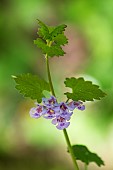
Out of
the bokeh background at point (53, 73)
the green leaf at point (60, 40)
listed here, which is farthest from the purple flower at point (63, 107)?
the bokeh background at point (53, 73)

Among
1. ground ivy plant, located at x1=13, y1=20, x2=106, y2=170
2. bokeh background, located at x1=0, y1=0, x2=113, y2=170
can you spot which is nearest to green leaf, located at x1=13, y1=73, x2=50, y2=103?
ground ivy plant, located at x1=13, y1=20, x2=106, y2=170

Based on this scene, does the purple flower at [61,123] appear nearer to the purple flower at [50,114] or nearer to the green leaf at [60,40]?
the purple flower at [50,114]

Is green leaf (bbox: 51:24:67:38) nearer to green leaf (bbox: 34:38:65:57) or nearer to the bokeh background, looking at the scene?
green leaf (bbox: 34:38:65:57)

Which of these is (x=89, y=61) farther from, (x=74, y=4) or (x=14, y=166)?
(x=14, y=166)

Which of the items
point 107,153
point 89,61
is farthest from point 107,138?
point 89,61

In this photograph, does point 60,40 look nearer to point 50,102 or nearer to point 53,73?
point 50,102
